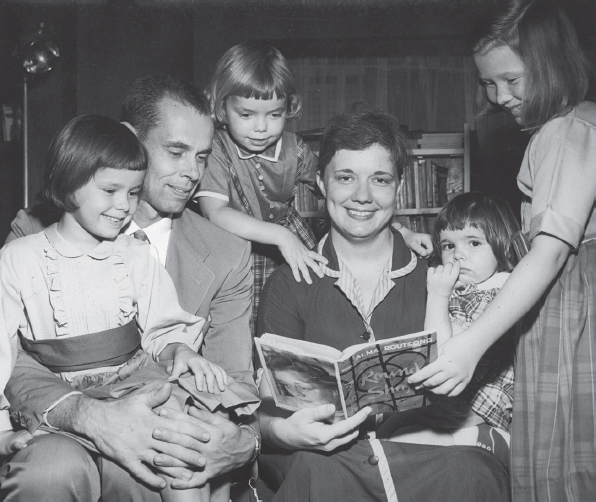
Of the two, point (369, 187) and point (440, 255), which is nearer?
point (369, 187)

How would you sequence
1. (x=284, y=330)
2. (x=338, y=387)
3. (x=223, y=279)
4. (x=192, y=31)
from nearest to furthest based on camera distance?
(x=338, y=387)
(x=284, y=330)
(x=223, y=279)
(x=192, y=31)

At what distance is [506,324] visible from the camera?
1.86 metres

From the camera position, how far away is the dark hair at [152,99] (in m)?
2.47

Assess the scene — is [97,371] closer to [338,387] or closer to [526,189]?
[338,387]

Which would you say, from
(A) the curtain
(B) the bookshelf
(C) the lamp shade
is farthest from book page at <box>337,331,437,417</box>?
(A) the curtain

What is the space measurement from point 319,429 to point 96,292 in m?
0.78

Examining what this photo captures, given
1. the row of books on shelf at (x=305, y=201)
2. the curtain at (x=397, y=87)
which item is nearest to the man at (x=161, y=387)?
the row of books on shelf at (x=305, y=201)

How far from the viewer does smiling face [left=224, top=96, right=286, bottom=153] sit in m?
2.77

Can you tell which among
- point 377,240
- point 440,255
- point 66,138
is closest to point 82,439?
point 66,138

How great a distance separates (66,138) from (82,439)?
2.93 feet

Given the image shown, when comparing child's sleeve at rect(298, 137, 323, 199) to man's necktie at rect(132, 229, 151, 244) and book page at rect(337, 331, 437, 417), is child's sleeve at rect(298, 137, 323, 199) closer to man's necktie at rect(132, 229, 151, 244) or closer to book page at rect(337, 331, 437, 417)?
man's necktie at rect(132, 229, 151, 244)

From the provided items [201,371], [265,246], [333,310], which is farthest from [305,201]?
[201,371]

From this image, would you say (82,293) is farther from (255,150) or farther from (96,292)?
(255,150)

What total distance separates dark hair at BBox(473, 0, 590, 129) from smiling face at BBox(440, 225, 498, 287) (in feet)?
1.66
